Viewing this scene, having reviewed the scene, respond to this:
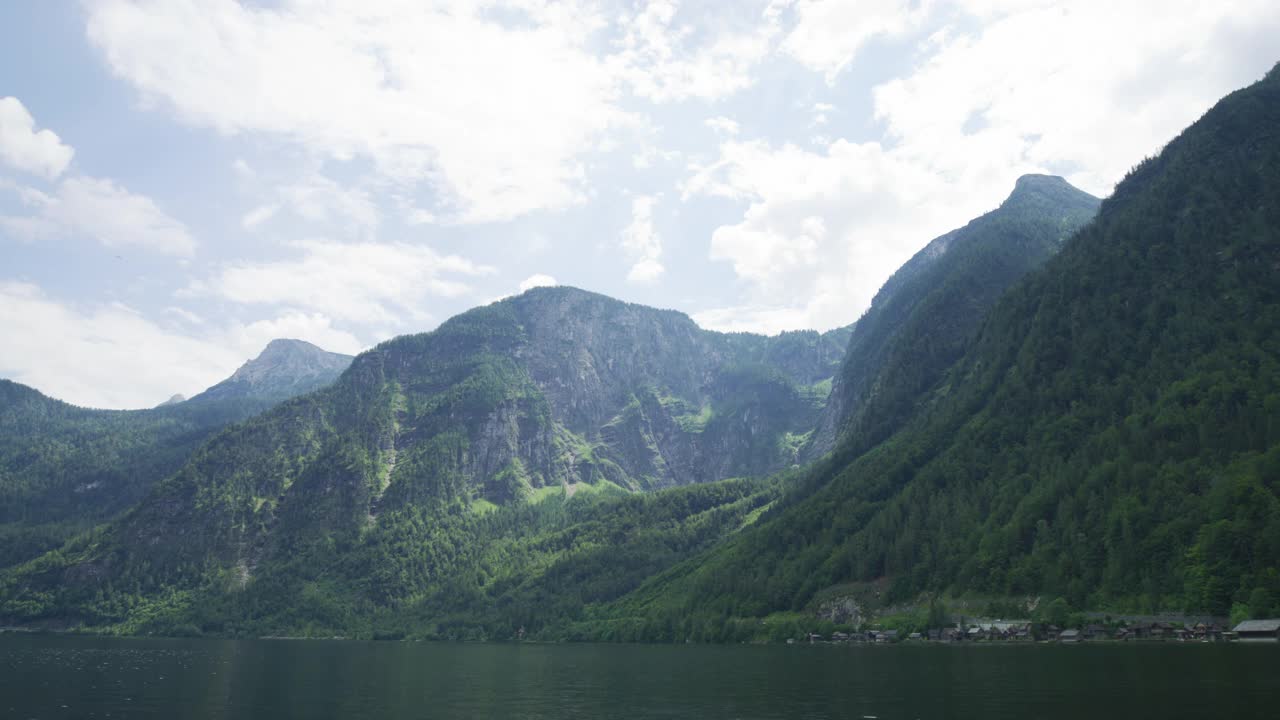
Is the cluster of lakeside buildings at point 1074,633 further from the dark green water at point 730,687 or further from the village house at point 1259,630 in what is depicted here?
the dark green water at point 730,687

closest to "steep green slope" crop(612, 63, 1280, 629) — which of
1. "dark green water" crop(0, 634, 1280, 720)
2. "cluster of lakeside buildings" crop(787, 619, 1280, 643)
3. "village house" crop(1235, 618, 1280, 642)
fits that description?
"cluster of lakeside buildings" crop(787, 619, 1280, 643)

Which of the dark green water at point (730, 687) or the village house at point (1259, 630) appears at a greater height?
the village house at point (1259, 630)

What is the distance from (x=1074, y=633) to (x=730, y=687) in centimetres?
7778

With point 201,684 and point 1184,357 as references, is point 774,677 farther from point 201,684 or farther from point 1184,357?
point 1184,357

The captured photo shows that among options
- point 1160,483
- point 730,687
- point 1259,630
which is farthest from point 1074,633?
point 730,687

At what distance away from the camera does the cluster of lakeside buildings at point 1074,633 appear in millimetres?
109875

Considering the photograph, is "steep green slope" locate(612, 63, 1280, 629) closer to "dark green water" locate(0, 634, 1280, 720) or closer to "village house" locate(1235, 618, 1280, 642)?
"village house" locate(1235, 618, 1280, 642)

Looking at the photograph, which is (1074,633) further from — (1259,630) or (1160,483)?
(1160,483)

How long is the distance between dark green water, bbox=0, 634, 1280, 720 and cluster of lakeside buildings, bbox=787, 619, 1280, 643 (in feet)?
31.4

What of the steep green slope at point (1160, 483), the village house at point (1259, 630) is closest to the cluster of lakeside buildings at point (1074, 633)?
the village house at point (1259, 630)

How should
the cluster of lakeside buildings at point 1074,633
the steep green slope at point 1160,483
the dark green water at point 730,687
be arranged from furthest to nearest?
1. the steep green slope at point 1160,483
2. the cluster of lakeside buildings at point 1074,633
3. the dark green water at point 730,687

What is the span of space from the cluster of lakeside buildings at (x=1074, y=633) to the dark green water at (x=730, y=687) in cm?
958

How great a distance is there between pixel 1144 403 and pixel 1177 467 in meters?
30.2

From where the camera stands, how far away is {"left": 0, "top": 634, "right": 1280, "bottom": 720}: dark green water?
211ft
